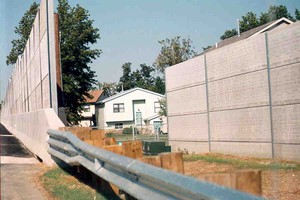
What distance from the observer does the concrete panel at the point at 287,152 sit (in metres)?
14.3

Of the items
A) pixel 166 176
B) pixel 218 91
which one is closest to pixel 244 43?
pixel 218 91

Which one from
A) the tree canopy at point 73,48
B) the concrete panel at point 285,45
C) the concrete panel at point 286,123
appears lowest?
the concrete panel at point 286,123

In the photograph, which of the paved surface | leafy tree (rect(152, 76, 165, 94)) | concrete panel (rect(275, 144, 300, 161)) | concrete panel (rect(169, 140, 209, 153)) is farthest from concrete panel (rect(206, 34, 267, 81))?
leafy tree (rect(152, 76, 165, 94))

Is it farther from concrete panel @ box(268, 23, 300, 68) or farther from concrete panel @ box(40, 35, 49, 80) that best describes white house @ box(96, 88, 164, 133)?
concrete panel @ box(40, 35, 49, 80)

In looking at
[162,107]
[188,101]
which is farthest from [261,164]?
[162,107]

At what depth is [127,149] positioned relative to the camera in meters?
5.35

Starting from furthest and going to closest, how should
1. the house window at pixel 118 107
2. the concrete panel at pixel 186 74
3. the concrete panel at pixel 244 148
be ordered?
the house window at pixel 118 107 < the concrete panel at pixel 186 74 < the concrete panel at pixel 244 148

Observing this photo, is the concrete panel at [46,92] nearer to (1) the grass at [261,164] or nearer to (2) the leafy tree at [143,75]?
(1) the grass at [261,164]

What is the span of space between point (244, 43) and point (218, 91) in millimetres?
2942

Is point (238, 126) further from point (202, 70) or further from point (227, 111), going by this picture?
point (202, 70)

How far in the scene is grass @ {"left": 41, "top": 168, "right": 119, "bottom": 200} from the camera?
6.34 meters

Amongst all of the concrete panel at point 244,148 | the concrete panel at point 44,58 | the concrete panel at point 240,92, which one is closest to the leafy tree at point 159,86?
the concrete panel at point 240,92

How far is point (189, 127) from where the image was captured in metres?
23.1

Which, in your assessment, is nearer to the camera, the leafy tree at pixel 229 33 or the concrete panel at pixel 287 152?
the concrete panel at pixel 287 152
